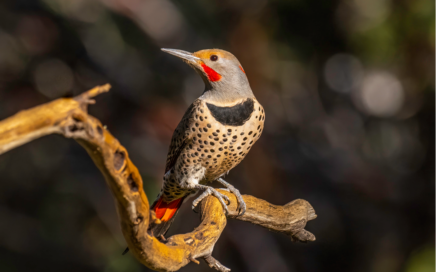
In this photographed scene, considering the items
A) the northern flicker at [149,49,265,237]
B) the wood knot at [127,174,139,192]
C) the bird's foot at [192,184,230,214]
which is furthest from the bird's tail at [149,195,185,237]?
the wood knot at [127,174,139,192]

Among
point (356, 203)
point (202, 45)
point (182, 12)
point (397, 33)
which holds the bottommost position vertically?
point (356, 203)

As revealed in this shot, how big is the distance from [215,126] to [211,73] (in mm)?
294

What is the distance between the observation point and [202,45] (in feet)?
13.1

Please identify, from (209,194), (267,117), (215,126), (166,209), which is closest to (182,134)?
(215,126)

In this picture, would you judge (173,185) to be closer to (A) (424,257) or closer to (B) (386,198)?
(A) (424,257)

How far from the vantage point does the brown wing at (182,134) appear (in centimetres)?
198

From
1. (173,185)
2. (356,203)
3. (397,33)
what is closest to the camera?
(173,185)

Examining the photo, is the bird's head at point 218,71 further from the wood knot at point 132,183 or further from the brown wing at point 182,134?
the wood knot at point 132,183

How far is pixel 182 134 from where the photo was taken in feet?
6.67

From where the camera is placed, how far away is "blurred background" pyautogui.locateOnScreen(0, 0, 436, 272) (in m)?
3.70

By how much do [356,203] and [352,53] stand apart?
5.02 ft

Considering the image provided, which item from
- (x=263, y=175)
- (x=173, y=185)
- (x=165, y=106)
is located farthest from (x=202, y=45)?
(x=173, y=185)

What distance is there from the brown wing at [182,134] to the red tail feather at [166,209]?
26 centimetres

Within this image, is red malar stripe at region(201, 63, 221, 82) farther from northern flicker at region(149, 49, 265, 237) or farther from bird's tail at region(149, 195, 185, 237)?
bird's tail at region(149, 195, 185, 237)
